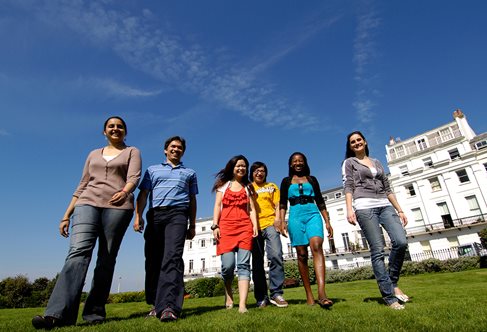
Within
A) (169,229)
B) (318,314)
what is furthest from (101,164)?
(318,314)

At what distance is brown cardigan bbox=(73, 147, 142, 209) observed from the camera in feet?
12.9

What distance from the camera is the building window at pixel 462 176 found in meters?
34.7

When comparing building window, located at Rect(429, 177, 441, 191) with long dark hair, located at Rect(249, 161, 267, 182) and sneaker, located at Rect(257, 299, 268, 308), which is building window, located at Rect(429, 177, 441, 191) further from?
A: sneaker, located at Rect(257, 299, 268, 308)

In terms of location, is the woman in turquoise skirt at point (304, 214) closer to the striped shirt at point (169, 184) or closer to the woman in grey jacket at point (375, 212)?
the woman in grey jacket at point (375, 212)

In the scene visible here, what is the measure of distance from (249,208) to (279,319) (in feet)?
6.89

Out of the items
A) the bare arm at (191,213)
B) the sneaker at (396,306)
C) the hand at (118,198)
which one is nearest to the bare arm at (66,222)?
the hand at (118,198)

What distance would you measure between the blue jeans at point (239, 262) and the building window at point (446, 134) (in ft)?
142

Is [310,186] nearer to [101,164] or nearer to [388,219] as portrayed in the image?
[388,219]

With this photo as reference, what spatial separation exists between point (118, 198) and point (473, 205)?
41.5m

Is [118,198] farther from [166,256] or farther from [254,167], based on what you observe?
[254,167]

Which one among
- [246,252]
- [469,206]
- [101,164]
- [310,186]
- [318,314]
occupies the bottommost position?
[318,314]

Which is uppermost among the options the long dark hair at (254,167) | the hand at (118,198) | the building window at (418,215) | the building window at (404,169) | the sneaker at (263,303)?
the building window at (404,169)

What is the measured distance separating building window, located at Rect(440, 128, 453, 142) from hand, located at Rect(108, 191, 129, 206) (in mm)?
44432

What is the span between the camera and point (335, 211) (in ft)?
152
